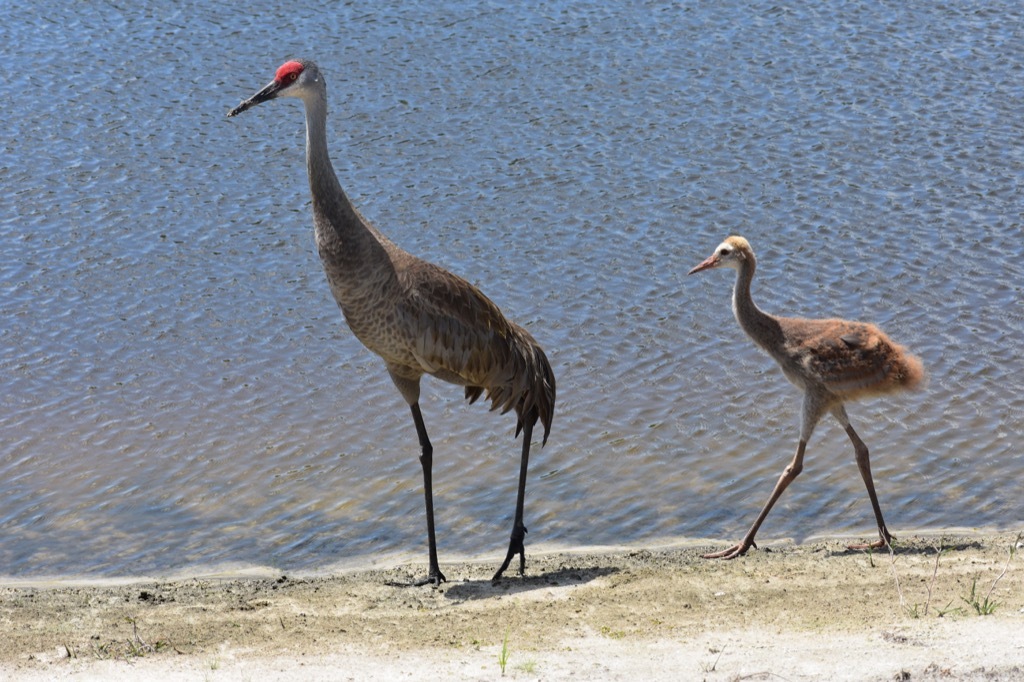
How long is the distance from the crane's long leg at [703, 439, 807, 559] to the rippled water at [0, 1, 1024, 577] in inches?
15.6

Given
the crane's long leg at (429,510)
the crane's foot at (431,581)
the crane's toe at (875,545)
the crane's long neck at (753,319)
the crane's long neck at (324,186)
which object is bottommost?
the crane's toe at (875,545)

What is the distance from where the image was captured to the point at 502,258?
10.9 meters

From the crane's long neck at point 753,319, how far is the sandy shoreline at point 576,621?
1.10 metres

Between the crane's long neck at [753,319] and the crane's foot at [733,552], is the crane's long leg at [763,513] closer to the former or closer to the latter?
the crane's foot at [733,552]

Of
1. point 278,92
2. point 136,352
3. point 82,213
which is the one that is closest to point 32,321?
point 136,352

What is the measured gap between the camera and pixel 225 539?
784 centimetres

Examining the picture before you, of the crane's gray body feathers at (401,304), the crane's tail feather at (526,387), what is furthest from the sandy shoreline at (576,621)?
the crane's gray body feathers at (401,304)

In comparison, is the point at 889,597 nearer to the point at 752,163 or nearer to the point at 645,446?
the point at 645,446

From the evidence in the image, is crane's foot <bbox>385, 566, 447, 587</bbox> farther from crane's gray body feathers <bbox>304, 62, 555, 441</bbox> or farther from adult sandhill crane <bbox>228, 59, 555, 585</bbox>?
crane's gray body feathers <bbox>304, 62, 555, 441</bbox>

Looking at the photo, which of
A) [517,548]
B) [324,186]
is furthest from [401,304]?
[517,548]

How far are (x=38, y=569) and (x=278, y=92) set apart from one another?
9.41 ft

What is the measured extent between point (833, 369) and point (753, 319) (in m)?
0.61

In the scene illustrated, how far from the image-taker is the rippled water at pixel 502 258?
26.6ft

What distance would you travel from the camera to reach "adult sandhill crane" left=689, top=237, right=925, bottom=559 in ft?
23.7
